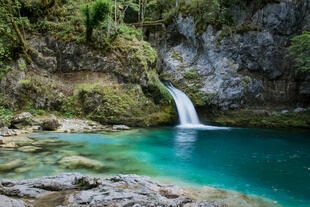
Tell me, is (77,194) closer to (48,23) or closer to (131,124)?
(131,124)

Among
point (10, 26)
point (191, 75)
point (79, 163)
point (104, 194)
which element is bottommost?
point (79, 163)

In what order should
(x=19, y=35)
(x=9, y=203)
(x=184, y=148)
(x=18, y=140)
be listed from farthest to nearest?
(x=19, y=35) < (x=184, y=148) < (x=18, y=140) < (x=9, y=203)

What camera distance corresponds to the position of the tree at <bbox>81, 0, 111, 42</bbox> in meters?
11.4

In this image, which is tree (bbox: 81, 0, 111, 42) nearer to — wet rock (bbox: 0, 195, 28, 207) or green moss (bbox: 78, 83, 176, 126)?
green moss (bbox: 78, 83, 176, 126)

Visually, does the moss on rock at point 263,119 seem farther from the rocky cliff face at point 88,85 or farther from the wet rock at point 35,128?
the wet rock at point 35,128

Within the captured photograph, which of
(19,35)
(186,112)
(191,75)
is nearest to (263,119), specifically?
(186,112)

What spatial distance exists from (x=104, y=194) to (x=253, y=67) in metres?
17.3

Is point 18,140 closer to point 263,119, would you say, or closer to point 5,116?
point 5,116

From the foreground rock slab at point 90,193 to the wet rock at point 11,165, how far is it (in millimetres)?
1518

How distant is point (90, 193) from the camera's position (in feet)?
10.1

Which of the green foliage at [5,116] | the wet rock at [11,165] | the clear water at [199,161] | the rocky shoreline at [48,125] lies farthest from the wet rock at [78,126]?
the wet rock at [11,165]

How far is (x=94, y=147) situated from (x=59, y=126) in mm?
3971

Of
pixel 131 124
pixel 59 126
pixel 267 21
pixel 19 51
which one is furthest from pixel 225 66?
pixel 19 51

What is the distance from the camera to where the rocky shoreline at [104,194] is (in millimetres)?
2835
